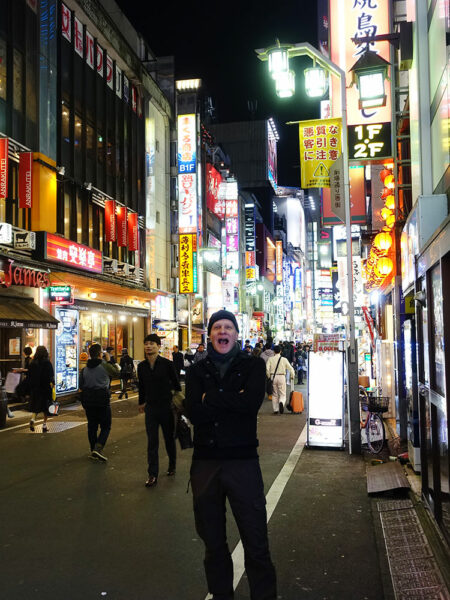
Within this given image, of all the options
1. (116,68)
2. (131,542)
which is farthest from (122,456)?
(116,68)

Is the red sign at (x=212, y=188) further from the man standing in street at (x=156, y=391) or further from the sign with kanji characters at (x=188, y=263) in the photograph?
the man standing in street at (x=156, y=391)

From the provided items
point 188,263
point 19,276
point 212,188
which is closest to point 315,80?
point 19,276

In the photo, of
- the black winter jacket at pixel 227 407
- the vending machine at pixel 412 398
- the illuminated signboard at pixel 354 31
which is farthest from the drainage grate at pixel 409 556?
the illuminated signboard at pixel 354 31

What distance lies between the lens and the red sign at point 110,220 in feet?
87.1

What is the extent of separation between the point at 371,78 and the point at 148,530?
886 centimetres

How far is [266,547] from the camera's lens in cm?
379

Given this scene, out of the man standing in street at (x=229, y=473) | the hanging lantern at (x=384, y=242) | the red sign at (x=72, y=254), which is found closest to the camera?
the man standing in street at (x=229, y=473)

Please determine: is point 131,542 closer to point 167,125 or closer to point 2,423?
point 2,423

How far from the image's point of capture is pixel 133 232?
29.4m

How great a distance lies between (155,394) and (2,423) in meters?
7.26

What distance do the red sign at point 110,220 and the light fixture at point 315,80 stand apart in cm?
1635

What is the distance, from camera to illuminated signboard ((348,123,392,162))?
1219 centimetres

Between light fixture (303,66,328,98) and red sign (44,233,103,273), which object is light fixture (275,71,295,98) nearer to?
light fixture (303,66,328,98)

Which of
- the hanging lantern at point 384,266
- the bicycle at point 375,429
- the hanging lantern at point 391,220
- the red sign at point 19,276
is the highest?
the hanging lantern at point 391,220
